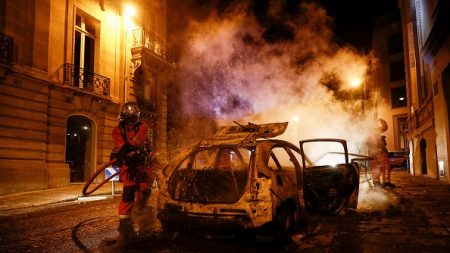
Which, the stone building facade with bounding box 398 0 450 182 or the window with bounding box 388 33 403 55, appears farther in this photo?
the window with bounding box 388 33 403 55

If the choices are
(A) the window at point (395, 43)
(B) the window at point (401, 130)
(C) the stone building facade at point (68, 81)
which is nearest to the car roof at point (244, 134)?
(C) the stone building facade at point (68, 81)

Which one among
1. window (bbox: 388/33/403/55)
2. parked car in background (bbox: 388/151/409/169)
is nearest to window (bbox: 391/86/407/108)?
window (bbox: 388/33/403/55)

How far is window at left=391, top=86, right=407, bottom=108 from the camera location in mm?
38312

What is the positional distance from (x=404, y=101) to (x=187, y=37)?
29265mm

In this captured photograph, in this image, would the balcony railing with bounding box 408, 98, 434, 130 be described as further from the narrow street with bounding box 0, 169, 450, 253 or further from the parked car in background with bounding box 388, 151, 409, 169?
the narrow street with bounding box 0, 169, 450, 253

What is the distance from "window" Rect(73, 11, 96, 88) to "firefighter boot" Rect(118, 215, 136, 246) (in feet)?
40.5

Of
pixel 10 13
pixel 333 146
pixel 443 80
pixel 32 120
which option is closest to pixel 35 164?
pixel 32 120

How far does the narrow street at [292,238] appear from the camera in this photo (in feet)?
14.1

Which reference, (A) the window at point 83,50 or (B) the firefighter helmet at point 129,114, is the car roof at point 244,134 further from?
(A) the window at point 83,50

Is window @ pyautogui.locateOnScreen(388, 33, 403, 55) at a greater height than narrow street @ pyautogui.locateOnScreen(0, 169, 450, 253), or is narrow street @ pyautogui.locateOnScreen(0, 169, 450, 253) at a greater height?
window @ pyautogui.locateOnScreen(388, 33, 403, 55)

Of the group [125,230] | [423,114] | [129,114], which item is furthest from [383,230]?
[423,114]

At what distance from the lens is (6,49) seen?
40.1 feet

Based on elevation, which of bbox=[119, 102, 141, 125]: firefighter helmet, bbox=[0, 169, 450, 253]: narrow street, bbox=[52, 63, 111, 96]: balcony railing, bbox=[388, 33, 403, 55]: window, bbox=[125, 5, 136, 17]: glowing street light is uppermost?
bbox=[388, 33, 403, 55]: window

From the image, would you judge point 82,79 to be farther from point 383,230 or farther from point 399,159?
point 399,159
